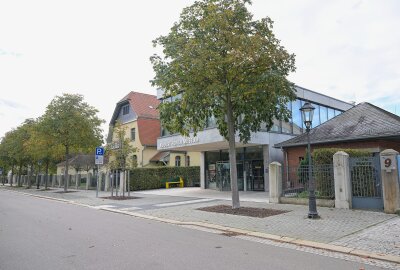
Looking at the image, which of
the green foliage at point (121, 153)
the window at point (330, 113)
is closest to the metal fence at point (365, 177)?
the green foliage at point (121, 153)

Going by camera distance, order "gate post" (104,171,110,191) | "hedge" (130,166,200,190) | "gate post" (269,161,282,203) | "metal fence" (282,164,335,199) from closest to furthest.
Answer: "metal fence" (282,164,335,199) < "gate post" (269,161,282,203) < "hedge" (130,166,200,190) < "gate post" (104,171,110,191)

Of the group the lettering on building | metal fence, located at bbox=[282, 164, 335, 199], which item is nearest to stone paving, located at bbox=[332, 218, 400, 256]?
metal fence, located at bbox=[282, 164, 335, 199]

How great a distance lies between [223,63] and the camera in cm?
1234

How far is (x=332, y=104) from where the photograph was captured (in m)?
29.8

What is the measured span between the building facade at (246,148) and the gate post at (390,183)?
10.1m

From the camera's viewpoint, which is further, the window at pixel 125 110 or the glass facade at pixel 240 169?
the window at pixel 125 110

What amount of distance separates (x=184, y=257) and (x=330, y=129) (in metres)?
16.4

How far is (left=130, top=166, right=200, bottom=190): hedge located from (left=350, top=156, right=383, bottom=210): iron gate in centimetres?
1903

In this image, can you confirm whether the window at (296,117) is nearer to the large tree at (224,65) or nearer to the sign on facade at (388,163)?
the large tree at (224,65)

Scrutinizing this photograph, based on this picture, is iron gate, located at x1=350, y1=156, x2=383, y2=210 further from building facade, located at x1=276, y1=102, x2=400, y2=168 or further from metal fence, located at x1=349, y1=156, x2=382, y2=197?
building facade, located at x1=276, y1=102, x2=400, y2=168

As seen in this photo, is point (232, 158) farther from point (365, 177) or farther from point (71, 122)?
point (71, 122)

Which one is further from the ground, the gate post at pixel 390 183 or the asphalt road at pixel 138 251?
the gate post at pixel 390 183

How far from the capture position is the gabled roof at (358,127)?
55.6 ft

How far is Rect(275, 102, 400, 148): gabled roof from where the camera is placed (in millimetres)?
16953
